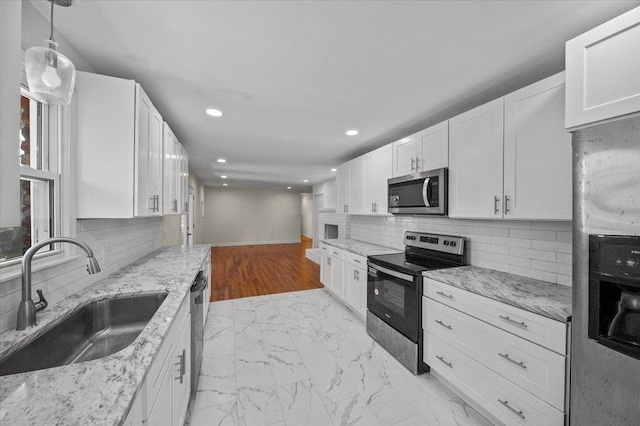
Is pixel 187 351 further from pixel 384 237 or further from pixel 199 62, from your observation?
pixel 384 237

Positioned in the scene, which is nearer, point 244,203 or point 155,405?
point 155,405

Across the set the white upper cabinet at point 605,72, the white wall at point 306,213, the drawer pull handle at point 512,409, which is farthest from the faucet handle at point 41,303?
the white wall at point 306,213

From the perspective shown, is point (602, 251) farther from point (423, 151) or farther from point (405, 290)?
point (423, 151)

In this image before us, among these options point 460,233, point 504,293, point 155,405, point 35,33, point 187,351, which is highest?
point 35,33

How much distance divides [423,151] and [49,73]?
109 inches

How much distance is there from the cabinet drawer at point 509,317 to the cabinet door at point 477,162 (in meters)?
0.68

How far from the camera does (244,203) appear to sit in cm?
1020

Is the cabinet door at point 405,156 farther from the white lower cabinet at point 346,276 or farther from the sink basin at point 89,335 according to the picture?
the sink basin at point 89,335

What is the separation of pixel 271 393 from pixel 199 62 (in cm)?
253

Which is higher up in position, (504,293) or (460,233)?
(460,233)

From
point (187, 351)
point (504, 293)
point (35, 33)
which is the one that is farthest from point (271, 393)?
point (35, 33)

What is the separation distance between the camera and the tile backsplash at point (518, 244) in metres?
1.78

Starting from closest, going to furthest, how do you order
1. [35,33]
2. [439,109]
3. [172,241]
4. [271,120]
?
1. [35,33]
2. [439,109]
3. [271,120]
4. [172,241]

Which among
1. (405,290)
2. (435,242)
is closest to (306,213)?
(435,242)
